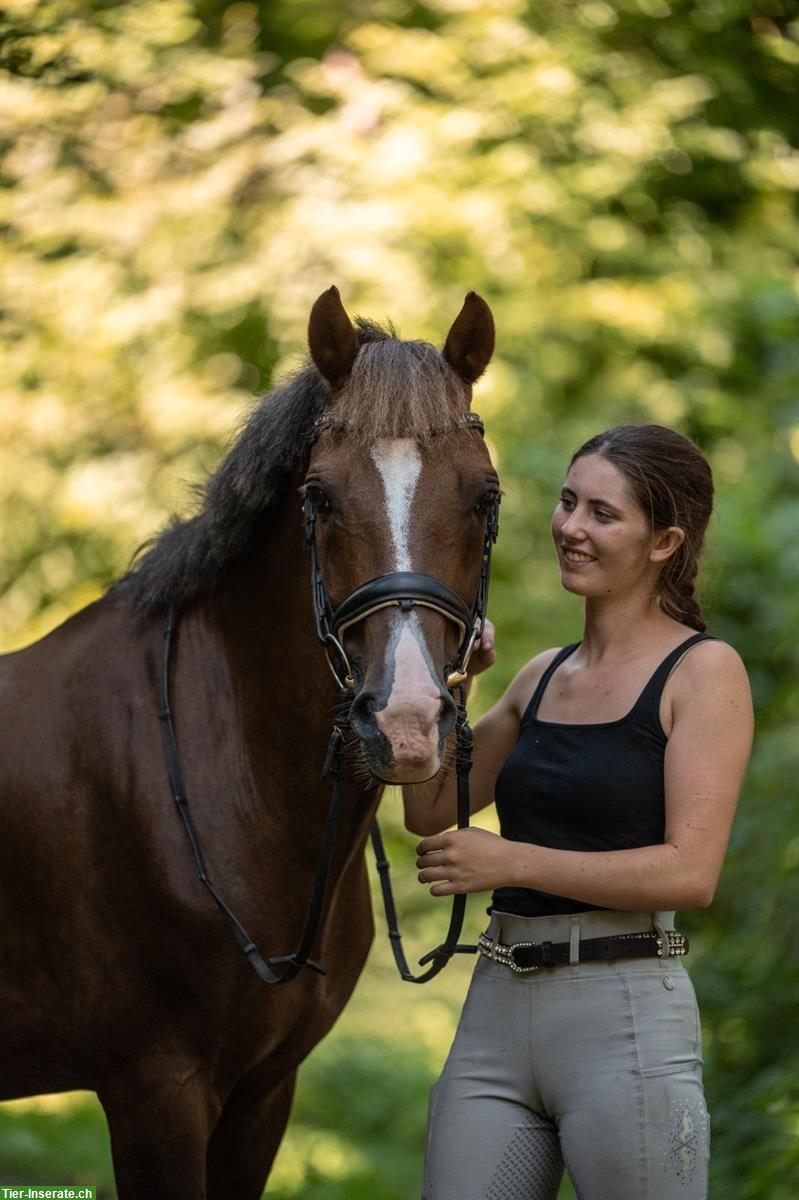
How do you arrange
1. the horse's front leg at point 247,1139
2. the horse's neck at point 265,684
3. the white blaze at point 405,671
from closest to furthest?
1. the white blaze at point 405,671
2. the horse's neck at point 265,684
3. the horse's front leg at point 247,1139

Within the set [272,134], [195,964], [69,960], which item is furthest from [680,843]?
[272,134]

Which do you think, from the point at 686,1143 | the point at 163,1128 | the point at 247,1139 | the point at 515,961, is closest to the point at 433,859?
the point at 515,961

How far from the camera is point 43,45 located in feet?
14.5

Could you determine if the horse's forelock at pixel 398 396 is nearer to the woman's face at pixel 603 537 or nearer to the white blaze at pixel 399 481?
the white blaze at pixel 399 481

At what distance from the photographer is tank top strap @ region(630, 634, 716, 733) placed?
7.76 ft

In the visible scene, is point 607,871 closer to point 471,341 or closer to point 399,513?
point 399,513

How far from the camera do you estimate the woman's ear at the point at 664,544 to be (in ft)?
8.24

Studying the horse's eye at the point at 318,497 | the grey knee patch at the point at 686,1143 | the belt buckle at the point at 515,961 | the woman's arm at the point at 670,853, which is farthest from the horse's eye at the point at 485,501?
the grey knee patch at the point at 686,1143

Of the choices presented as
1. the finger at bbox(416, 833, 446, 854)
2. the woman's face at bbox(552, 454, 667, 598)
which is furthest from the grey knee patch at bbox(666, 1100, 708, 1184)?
the woman's face at bbox(552, 454, 667, 598)

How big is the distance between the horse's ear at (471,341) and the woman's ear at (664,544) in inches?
20.1

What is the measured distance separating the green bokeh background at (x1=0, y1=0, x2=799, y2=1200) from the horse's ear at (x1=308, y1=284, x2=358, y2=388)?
3637 millimetres

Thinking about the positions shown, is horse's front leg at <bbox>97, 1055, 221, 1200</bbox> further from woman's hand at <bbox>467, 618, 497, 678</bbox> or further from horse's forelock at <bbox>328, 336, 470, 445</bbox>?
horse's forelock at <bbox>328, 336, 470, 445</bbox>

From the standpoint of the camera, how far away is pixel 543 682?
2.67 metres

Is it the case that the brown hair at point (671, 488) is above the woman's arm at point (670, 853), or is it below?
above
